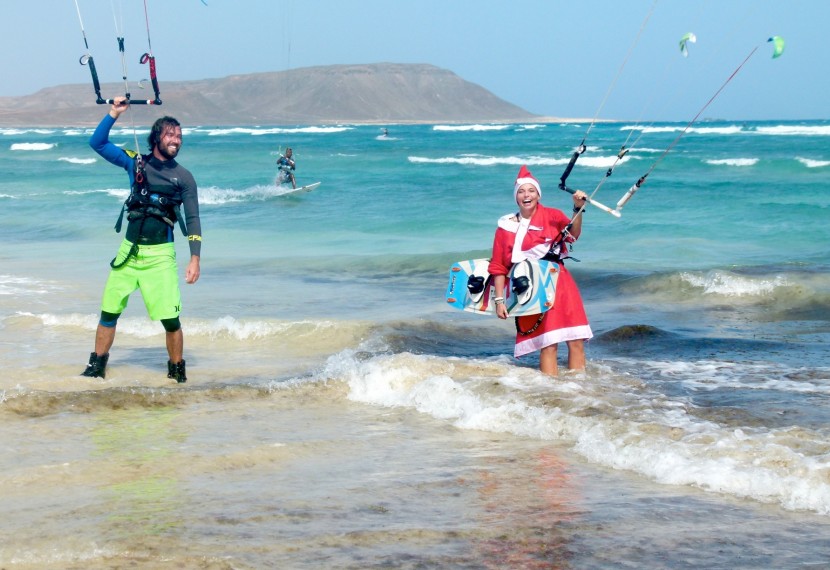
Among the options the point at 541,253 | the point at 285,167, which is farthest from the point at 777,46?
the point at 285,167

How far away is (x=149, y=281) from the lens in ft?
22.0

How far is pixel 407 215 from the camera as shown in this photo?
24281 mm

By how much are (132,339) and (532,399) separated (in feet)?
13.7

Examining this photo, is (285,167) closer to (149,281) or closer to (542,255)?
(149,281)

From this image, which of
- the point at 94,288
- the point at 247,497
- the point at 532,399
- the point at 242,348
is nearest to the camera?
the point at 247,497

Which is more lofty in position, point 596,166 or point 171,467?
point 596,166

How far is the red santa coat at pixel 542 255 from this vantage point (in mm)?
6715

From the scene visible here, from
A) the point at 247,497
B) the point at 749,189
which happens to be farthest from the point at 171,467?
the point at 749,189

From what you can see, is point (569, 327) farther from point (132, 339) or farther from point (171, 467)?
point (132, 339)

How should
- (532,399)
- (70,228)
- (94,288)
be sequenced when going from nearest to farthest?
(532,399) → (94,288) → (70,228)

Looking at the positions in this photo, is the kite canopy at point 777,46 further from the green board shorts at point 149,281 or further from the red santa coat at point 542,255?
the green board shorts at point 149,281

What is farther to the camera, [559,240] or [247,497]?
[559,240]

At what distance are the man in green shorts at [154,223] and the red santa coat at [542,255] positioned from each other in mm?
2039

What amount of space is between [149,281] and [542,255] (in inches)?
103
